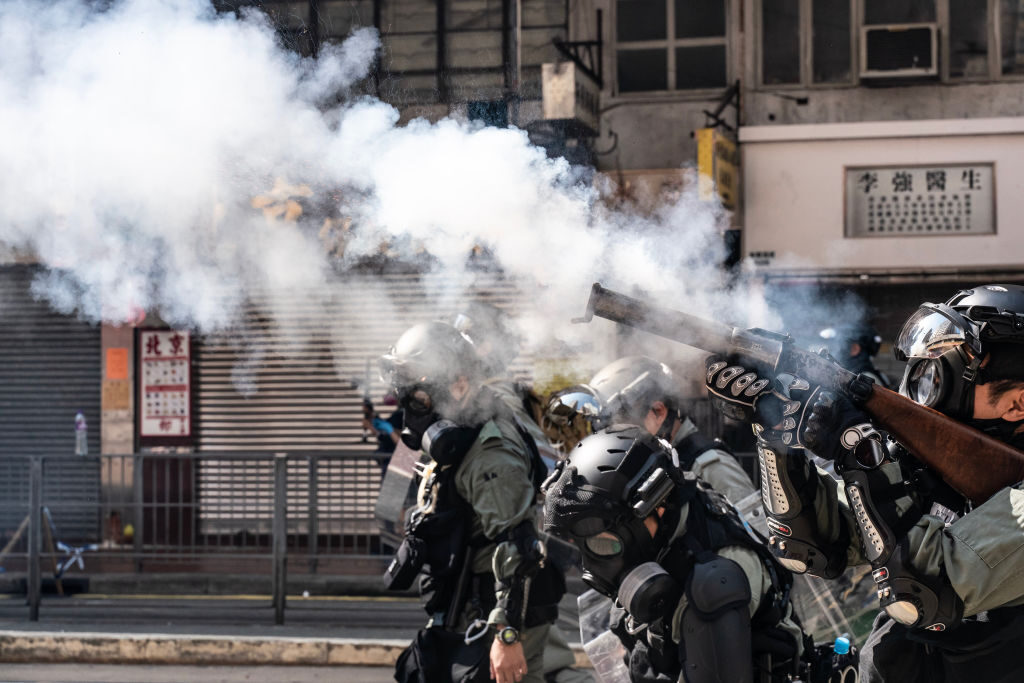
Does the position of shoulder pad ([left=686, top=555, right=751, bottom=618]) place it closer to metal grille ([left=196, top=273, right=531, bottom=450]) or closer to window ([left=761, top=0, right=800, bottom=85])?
metal grille ([left=196, top=273, right=531, bottom=450])

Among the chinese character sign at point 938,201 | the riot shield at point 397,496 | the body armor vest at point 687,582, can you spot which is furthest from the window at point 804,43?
the body armor vest at point 687,582

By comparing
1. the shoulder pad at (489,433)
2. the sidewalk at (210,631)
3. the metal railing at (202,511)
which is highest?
the shoulder pad at (489,433)

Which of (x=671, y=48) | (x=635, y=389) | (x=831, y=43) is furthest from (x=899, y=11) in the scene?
(x=635, y=389)

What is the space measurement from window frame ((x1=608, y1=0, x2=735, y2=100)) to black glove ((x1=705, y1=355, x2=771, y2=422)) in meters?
9.64

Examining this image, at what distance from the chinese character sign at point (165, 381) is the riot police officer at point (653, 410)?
7956 mm

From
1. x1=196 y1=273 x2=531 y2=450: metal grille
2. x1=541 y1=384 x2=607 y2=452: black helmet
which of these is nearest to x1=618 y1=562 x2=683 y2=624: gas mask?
x1=541 y1=384 x2=607 y2=452: black helmet

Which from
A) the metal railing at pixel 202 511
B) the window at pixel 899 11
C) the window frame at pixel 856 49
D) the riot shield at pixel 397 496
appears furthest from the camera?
the window at pixel 899 11

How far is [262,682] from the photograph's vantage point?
7.29 metres

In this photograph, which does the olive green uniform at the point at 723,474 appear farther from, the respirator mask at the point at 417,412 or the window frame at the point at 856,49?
the window frame at the point at 856,49

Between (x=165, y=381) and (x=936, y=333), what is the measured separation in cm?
1093

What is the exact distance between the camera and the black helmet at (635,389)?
17.6 feet

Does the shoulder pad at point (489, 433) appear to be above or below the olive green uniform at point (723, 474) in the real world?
above

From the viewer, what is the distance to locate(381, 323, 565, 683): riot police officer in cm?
456

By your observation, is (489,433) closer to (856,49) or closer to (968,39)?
(856,49)
